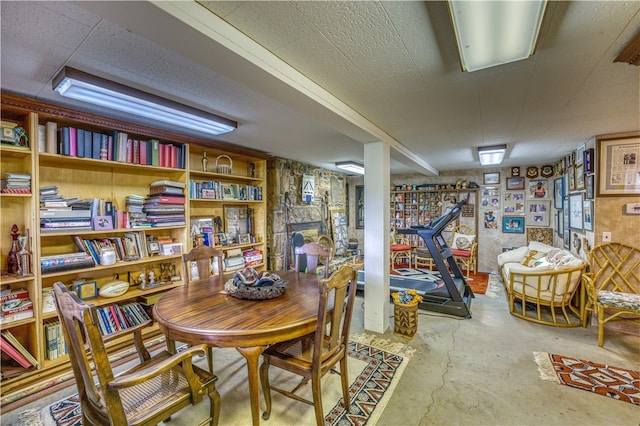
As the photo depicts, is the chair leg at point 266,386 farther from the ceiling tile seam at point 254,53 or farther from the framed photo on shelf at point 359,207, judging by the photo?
the framed photo on shelf at point 359,207

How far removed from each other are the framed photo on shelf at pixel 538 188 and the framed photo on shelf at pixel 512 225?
1.68 ft

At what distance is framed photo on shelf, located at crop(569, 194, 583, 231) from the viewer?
364cm

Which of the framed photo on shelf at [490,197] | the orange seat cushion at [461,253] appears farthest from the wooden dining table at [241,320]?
the framed photo on shelf at [490,197]

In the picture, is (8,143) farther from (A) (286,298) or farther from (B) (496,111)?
(B) (496,111)

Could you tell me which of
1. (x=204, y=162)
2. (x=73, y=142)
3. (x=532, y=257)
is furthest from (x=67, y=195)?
(x=532, y=257)

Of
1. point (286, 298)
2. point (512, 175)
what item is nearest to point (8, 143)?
point (286, 298)

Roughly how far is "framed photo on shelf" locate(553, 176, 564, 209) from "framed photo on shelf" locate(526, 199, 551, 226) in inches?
10.3

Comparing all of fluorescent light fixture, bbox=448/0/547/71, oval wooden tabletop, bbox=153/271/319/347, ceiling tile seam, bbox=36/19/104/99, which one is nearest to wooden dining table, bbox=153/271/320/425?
oval wooden tabletop, bbox=153/271/319/347

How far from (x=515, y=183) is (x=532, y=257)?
184 cm

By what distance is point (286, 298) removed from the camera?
2012 mm

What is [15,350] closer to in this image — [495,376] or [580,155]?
[495,376]

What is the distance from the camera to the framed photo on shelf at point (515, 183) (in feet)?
18.1

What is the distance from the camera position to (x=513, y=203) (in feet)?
18.4

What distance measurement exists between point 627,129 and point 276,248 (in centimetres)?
453
